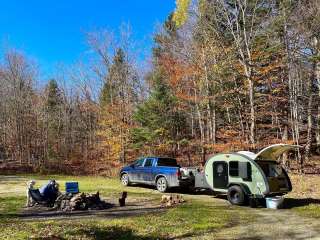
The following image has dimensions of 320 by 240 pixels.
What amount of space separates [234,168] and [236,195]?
0.97 metres

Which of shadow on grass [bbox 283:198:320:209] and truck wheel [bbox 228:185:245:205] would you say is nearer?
shadow on grass [bbox 283:198:320:209]

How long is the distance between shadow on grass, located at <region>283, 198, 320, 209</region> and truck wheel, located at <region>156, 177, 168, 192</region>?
5416 mm

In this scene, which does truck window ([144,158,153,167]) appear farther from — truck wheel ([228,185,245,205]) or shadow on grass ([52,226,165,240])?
shadow on grass ([52,226,165,240])

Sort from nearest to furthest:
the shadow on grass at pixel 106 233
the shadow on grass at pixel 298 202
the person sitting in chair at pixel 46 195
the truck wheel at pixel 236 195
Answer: the shadow on grass at pixel 106 233 → the shadow on grass at pixel 298 202 → the truck wheel at pixel 236 195 → the person sitting in chair at pixel 46 195

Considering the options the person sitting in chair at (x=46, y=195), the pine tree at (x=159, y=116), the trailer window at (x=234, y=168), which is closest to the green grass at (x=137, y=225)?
the person sitting in chair at (x=46, y=195)

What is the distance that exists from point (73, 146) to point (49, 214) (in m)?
37.5

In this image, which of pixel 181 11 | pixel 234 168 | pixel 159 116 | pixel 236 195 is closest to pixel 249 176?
pixel 234 168

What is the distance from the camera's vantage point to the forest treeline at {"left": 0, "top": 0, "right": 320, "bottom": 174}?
27797 millimetres

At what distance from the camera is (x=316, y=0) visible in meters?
24.1

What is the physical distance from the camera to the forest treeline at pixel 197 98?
27797mm

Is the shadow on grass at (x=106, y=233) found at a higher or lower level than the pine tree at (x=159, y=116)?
lower

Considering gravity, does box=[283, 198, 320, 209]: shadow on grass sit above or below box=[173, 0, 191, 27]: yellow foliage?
below

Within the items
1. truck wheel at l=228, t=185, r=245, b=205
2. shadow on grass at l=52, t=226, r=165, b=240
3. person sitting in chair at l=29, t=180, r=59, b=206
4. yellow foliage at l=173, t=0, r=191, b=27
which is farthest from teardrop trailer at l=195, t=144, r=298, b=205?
yellow foliage at l=173, t=0, r=191, b=27

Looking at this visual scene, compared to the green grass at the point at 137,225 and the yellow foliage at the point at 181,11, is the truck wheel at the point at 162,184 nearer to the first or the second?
the green grass at the point at 137,225
